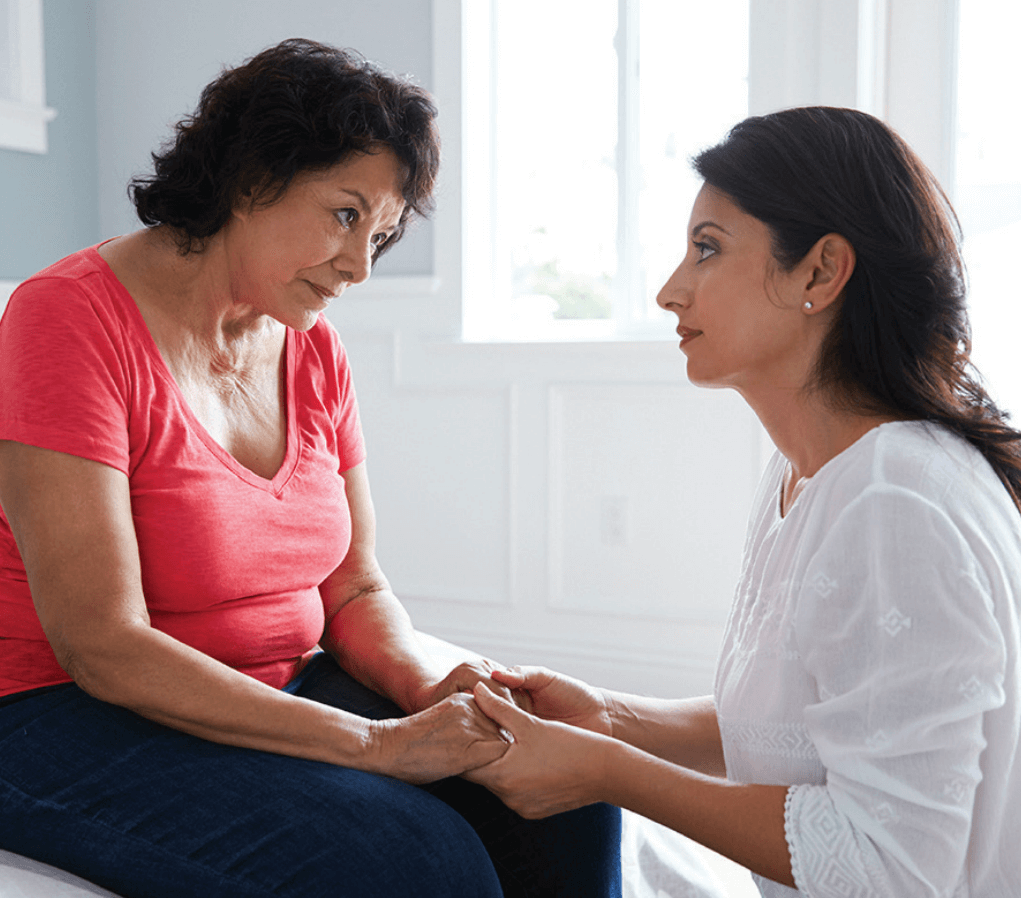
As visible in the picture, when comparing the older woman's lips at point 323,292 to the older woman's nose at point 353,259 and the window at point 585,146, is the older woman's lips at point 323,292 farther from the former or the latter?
the window at point 585,146

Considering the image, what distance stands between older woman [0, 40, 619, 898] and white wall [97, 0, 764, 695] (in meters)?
1.67

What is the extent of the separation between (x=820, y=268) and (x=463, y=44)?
2443mm

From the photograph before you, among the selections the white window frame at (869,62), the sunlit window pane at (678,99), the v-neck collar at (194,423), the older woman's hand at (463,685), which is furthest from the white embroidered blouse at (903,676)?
Answer: the sunlit window pane at (678,99)

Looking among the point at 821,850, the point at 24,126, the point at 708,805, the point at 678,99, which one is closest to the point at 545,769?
the point at 708,805

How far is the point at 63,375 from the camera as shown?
1050mm

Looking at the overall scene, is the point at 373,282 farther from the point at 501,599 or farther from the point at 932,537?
the point at 932,537

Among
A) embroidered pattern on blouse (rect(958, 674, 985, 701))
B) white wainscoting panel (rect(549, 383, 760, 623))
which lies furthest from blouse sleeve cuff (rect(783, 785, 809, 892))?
white wainscoting panel (rect(549, 383, 760, 623))

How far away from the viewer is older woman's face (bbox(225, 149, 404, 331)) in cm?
126

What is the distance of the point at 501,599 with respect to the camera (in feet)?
10.6

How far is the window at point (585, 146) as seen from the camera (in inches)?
123

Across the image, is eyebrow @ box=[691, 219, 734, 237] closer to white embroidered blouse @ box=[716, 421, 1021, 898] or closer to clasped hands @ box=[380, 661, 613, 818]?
white embroidered blouse @ box=[716, 421, 1021, 898]

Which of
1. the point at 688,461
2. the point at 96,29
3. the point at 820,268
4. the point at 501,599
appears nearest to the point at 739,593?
the point at 820,268

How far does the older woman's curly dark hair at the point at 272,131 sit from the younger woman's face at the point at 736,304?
0.42 m

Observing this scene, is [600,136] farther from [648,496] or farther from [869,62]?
[648,496]
